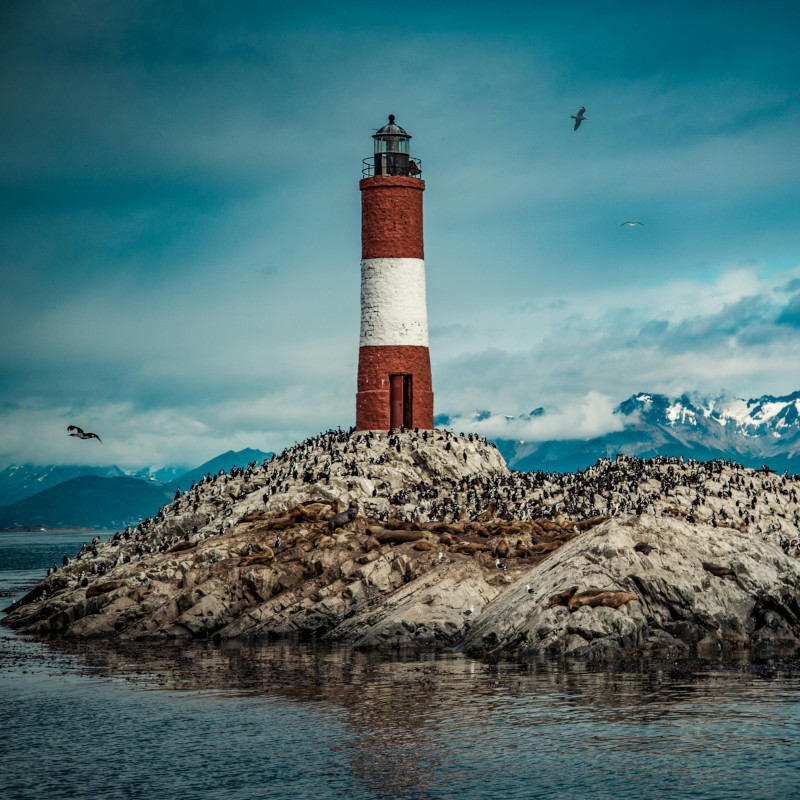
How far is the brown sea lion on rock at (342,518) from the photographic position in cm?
4394

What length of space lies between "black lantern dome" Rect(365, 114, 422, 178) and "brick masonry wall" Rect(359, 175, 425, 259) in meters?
1.15

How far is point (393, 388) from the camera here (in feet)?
195

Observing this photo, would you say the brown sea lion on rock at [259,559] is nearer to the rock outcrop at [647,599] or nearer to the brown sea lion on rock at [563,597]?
the rock outcrop at [647,599]

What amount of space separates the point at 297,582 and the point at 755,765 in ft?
73.1

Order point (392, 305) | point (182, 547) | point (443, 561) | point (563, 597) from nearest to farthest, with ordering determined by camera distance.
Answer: point (563, 597) → point (443, 561) → point (182, 547) → point (392, 305)

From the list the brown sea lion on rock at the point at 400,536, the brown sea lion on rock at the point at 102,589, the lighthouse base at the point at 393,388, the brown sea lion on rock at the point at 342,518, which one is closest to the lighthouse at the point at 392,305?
the lighthouse base at the point at 393,388

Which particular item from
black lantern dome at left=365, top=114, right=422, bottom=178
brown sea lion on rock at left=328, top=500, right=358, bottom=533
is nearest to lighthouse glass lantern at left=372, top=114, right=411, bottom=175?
black lantern dome at left=365, top=114, right=422, bottom=178

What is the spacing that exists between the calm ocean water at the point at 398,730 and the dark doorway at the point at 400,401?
29.0 m

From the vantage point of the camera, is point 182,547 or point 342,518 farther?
point 182,547

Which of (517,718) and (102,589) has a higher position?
(102,589)

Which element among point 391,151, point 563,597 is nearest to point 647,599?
point 563,597

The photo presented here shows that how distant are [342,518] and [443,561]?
279 inches

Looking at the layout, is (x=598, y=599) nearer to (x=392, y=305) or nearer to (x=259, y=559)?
(x=259, y=559)

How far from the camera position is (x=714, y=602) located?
108 ft
